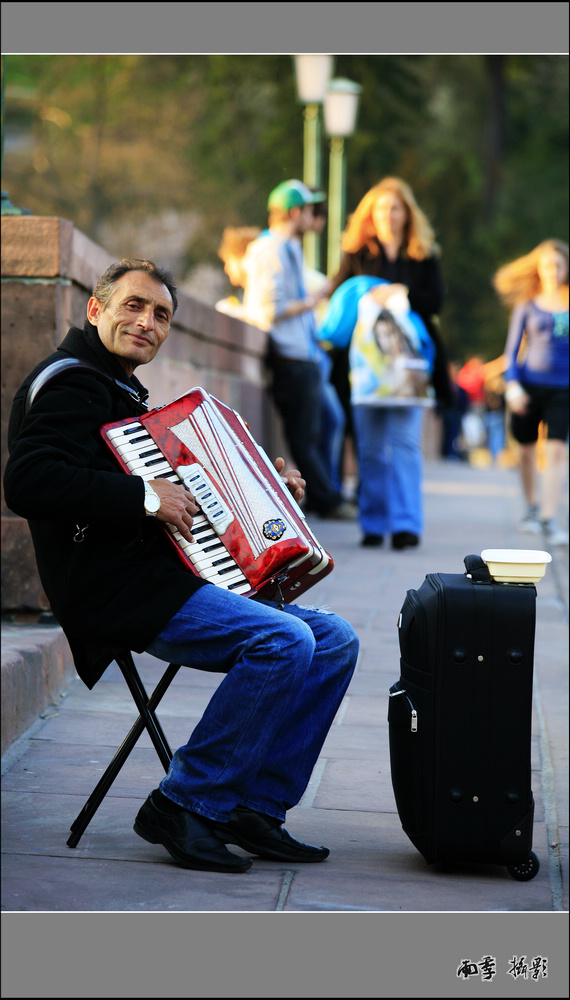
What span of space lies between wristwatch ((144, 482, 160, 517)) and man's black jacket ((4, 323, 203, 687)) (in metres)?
0.01

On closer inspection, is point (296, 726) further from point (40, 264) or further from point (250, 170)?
point (250, 170)

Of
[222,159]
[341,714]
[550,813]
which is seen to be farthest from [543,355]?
[222,159]

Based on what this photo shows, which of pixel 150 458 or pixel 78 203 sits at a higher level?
pixel 78 203

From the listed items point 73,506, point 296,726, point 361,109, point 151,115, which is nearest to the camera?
point 73,506

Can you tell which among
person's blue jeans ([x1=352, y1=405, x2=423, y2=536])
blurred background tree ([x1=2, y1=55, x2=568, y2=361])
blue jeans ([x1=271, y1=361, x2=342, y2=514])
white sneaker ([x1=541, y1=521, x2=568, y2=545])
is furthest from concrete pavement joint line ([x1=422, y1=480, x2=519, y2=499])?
blurred background tree ([x1=2, y1=55, x2=568, y2=361])

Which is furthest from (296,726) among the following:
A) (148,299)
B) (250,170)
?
(250,170)

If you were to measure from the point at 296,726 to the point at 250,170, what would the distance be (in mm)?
24524

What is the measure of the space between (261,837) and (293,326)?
633 centimetres

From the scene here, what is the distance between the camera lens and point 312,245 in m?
17.5

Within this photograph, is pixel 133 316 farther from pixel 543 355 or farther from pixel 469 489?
pixel 469 489

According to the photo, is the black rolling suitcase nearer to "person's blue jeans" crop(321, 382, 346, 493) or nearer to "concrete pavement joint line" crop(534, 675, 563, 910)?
"concrete pavement joint line" crop(534, 675, 563, 910)

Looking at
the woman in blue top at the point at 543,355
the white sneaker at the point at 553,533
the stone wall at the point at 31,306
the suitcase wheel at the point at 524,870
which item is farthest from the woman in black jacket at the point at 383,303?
the suitcase wheel at the point at 524,870

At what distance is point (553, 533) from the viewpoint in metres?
→ 8.95

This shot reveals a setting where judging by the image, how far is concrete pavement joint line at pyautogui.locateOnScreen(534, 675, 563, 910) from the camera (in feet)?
10.2
